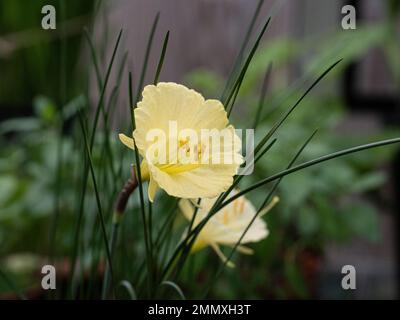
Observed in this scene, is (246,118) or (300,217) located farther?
(246,118)

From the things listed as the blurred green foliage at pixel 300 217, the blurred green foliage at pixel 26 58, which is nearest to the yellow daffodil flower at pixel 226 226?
the blurred green foliage at pixel 300 217

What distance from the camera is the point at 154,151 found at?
0.94 ft

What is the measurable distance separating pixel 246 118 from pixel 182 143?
81 cm

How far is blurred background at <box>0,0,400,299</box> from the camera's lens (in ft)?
2.28

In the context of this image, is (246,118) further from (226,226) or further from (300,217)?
(226,226)

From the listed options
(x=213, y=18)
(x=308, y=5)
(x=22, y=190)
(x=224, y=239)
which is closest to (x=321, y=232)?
(x=22, y=190)

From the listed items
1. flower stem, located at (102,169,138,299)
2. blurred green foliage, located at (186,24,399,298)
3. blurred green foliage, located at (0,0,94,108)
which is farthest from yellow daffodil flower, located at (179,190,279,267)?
blurred green foliage, located at (0,0,94,108)

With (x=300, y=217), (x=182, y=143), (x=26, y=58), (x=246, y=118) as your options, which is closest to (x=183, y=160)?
(x=182, y=143)

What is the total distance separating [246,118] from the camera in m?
1.10

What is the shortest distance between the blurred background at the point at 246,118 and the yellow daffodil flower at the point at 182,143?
6 cm

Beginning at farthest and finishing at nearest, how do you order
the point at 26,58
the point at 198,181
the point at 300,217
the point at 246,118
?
the point at 26,58, the point at 246,118, the point at 300,217, the point at 198,181

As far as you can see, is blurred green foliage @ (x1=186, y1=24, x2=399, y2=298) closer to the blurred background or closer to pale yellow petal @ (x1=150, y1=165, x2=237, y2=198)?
the blurred background

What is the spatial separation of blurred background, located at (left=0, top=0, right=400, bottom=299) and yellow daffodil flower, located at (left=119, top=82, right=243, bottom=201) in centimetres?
6
